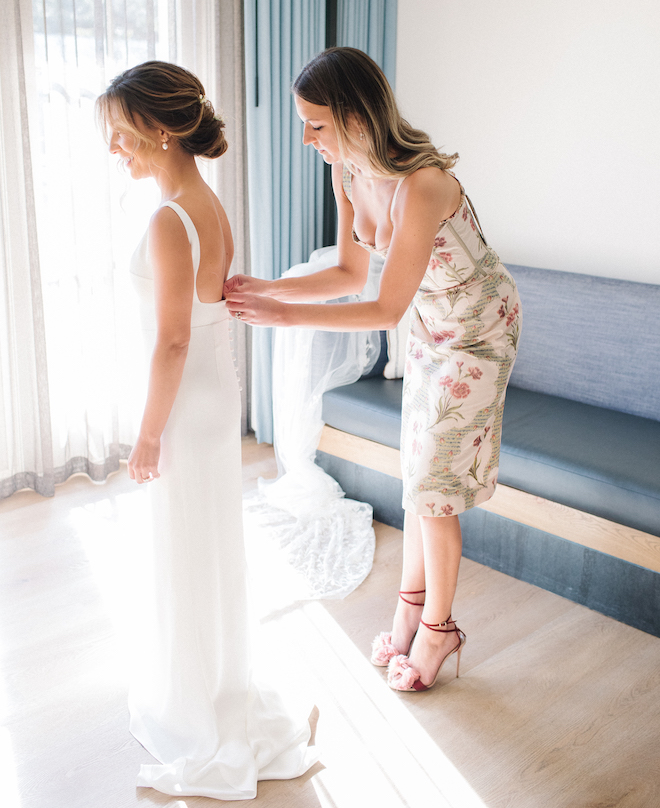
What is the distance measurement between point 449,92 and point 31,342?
2.10 m

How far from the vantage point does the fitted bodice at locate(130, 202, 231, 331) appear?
4.83 ft

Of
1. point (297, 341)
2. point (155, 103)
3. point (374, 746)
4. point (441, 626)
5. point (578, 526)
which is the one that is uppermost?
point (155, 103)

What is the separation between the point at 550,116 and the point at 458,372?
5.68 feet

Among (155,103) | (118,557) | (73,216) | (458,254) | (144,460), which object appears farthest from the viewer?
(73,216)

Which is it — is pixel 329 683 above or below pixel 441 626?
below

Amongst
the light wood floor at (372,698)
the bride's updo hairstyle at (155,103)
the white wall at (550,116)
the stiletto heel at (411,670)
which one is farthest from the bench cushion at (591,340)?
the bride's updo hairstyle at (155,103)

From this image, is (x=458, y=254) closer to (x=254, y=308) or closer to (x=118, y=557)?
(x=254, y=308)

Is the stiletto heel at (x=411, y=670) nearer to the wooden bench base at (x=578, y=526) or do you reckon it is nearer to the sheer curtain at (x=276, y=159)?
the wooden bench base at (x=578, y=526)

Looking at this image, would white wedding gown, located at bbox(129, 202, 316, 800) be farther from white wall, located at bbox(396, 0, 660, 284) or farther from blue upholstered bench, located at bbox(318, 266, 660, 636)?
white wall, located at bbox(396, 0, 660, 284)

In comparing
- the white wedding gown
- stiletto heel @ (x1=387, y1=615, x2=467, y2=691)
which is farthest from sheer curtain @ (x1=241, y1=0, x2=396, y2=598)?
the white wedding gown

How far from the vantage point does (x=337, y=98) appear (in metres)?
1.58

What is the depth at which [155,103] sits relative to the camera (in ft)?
4.75

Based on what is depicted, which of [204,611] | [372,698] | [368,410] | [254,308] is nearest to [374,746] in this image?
[372,698]

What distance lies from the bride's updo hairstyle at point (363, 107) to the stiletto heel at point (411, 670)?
1144mm
